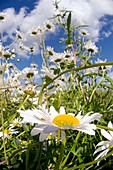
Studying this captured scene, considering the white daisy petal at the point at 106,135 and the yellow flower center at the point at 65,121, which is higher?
the yellow flower center at the point at 65,121

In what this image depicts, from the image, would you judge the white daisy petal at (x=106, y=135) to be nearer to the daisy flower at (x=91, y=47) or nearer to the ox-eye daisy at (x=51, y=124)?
the ox-eye daisy at (x=51, y=124)

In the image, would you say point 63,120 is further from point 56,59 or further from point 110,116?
point 56,59

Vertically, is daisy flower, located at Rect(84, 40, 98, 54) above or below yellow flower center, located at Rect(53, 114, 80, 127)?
above

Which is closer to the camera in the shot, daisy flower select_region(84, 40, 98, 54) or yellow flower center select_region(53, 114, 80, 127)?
yellow flower center select_region(53, 114, 80, 127)

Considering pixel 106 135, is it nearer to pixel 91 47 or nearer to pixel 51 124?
pixel 51 124

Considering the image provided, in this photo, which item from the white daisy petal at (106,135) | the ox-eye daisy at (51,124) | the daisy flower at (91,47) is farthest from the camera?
the daisy flower at (91,47)

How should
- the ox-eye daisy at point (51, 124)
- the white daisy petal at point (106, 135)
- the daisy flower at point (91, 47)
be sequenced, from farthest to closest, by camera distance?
1. the daisy flower at point (91, 47)
2. the white daisy petal at point (106, 135)
3. the ox-eye daisy at point (51, 124)

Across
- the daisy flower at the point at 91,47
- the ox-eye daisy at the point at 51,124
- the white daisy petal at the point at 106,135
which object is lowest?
the white daisy petal at the point at 106,135

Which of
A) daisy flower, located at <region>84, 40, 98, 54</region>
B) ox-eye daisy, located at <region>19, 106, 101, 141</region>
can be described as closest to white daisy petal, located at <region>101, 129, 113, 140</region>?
ox-eye daisy, located at <region>19, 106, 101, 141</region>

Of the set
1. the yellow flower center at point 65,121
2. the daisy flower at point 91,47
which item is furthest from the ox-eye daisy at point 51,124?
the daisy flower at point 91,47

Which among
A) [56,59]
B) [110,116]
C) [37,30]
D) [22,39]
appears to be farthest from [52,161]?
[22,39]

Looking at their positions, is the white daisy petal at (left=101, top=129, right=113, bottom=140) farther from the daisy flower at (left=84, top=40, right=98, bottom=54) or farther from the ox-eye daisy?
the daisy flower at (left=84, top=40, right=98, bottom=54)
